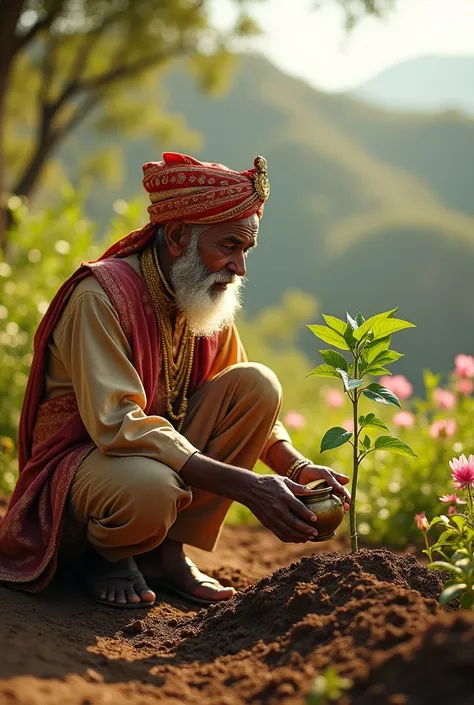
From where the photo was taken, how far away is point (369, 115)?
60.9 meters

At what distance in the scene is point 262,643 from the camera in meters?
2.57

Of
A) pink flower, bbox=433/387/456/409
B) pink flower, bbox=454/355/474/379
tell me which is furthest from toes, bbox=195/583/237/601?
pink flower, bbox=454/355/474/379

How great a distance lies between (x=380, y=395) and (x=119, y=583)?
1.25 metres

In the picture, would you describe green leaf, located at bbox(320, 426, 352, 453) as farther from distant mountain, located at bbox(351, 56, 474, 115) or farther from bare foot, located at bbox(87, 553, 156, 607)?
distant mountain, located at bbox(351, 56, 474, 115)

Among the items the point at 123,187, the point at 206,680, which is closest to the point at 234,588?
the point at 206,680

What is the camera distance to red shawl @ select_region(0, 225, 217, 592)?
3264 mm

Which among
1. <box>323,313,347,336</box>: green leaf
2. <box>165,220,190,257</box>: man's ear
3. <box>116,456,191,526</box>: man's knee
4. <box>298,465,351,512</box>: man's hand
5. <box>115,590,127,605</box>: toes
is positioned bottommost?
<box>115,590,127,605</box>: toes

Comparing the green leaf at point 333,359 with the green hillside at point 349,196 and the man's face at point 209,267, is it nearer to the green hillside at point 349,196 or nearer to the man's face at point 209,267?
the man's face at point 209,267

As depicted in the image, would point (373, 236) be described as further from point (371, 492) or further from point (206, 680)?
point (206, 680)

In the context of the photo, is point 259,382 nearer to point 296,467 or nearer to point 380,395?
point 296,467

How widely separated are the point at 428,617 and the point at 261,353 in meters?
23.5

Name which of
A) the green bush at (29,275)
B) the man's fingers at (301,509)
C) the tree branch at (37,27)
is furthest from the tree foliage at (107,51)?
the man's fingers at (301,509)

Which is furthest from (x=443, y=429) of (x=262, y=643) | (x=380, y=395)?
(x=262, y=643)

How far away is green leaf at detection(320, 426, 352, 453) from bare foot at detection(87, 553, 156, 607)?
3.21ft
